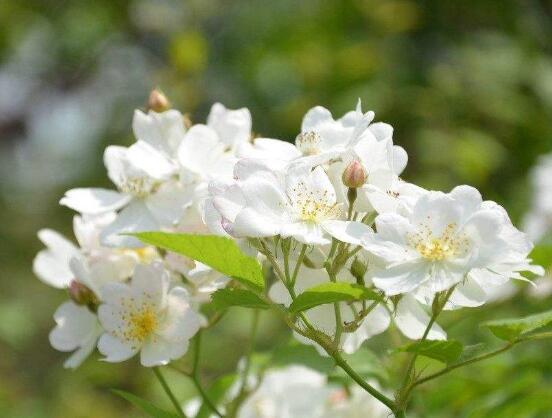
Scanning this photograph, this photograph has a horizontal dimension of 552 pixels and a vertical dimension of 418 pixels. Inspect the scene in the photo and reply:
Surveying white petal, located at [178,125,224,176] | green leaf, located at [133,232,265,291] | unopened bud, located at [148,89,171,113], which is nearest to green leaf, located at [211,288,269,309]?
green leaf, located at [133,232,265,291]

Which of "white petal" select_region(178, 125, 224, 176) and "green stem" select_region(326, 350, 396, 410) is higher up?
"white petal" select_region(178, 125, 224, 176)

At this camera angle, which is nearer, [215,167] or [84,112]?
[215,167]

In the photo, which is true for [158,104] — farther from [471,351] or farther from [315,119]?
[471,351]

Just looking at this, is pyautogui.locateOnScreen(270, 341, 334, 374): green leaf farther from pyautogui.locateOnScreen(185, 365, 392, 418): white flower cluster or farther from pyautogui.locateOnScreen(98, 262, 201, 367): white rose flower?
pyautogui.locateOnScreen(98, 262, 201, 367): white rose flower

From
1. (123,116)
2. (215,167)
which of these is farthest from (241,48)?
(215,167)

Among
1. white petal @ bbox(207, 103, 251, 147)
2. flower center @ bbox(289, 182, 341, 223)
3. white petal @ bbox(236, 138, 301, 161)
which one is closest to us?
flower center @ bbox(289, 182, 341, 223)

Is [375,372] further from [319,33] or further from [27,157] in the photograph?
[27,157]

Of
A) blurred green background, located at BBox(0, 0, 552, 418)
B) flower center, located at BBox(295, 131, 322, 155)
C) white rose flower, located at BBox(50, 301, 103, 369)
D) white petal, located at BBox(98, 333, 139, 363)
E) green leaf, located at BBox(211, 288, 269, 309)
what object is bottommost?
blurred green background, located at BBox(0, 0, 552, 418)
